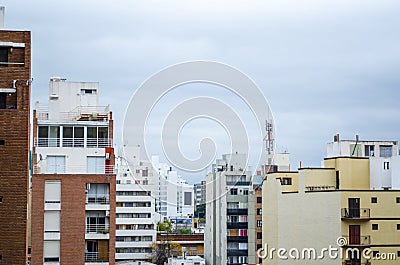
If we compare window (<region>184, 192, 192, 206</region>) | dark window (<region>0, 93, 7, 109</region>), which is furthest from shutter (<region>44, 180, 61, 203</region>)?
window (<region>184, 192, 192, 206</region>)

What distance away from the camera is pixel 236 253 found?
150ft

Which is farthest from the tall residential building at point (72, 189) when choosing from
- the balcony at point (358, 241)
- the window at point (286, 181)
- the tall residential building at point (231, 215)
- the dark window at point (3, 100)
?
the tall residential building at point (231, 215)

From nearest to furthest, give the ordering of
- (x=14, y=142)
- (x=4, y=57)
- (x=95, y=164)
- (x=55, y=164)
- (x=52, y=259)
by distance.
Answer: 1. (x=14, y=142)
2. (x=4, y=57)
3. (x=52, y=259)
4. (x=55, y=164)
5. (x=95, y=164)

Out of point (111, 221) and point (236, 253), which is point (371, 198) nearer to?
point (111, 221)

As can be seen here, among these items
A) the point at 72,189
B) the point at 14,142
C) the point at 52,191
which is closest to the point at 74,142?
the point at 72,189

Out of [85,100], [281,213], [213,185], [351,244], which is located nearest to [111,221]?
[85,100]

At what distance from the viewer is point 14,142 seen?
66.0ft

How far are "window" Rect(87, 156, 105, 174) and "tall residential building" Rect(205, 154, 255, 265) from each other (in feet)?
57.3

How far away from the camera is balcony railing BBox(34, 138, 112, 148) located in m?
27.1

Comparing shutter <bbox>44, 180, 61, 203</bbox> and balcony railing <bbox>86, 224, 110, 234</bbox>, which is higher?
shutter <bbox>44, 180, 61, 203</bbox>

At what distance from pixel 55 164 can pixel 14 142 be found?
6.80 m

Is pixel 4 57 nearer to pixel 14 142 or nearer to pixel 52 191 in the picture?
pixel 14 142

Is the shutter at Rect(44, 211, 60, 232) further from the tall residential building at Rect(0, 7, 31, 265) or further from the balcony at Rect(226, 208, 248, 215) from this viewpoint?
the balcony at Rect(226, 208, 248, 215)

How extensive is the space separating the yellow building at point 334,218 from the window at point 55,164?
11596 mm
